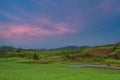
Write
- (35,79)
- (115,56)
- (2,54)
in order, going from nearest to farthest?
(35,79)
(115,56)
(2,54)

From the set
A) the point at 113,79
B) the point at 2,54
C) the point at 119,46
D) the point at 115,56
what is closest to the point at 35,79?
the point at 113,79

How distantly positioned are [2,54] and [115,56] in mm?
47619

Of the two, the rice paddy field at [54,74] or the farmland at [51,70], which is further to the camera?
the farmland at [51,70]

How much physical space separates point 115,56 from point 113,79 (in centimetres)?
5876

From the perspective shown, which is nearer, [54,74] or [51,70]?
[54,74]

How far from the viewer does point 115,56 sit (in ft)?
260

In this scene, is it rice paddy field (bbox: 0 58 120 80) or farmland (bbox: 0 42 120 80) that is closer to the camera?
rice paddy field (bbox: 0 58 120 80)

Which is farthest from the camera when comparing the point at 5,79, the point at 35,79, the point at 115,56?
the point at 115,56

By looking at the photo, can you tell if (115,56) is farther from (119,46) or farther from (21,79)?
(21,79)

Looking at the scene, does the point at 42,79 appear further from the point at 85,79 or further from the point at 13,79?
the point at 85,79

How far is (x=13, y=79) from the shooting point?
20.3 m

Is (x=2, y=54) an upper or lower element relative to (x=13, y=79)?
upper

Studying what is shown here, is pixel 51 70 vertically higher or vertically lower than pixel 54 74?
higher

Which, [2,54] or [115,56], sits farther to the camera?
[2,54]
